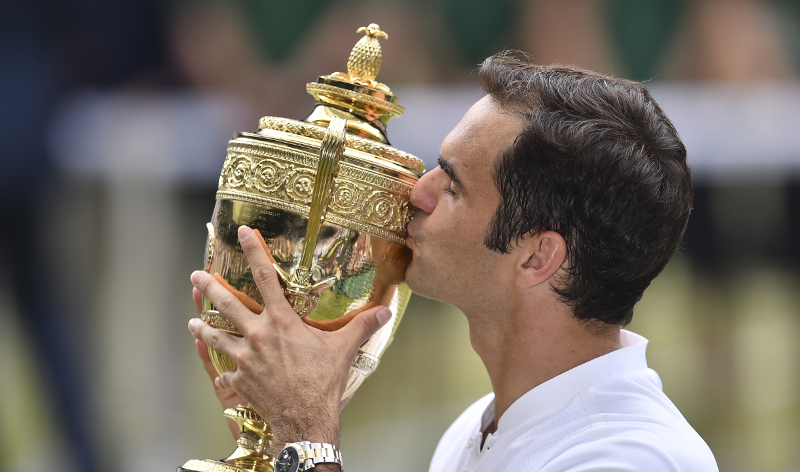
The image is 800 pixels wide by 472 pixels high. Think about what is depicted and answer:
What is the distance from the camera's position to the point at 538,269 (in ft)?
7.24

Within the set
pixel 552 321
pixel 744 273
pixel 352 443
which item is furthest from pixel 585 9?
pixel 552 321

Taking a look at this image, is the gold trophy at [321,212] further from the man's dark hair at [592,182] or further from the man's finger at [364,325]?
the man's dark hair at [592,182]

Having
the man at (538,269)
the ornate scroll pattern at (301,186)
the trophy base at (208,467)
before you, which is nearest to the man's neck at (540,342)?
the man at (538,269)

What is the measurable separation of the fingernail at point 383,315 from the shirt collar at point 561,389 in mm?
456

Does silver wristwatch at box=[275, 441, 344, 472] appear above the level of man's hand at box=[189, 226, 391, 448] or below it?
below

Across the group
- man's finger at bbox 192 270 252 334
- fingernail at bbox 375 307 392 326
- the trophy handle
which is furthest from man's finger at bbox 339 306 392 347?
man's finger at bbox 192 270 252 334

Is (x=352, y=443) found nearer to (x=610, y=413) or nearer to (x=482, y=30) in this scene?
(x=482, y=30)

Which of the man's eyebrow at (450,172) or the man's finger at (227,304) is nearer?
the man's finger at (227,304)

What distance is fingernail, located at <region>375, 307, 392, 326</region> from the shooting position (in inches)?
81.8

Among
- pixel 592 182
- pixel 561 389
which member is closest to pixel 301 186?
pixel 592 182

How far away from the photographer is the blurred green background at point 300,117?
6.03 meters

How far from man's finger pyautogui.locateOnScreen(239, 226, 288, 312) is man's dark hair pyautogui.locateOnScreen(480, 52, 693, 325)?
625 millimetres

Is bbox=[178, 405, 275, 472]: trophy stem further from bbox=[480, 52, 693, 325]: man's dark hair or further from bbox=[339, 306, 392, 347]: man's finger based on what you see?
bbox=[480, 52, 693, 325]: man's dark hair

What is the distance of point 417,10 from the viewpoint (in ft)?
21.0
